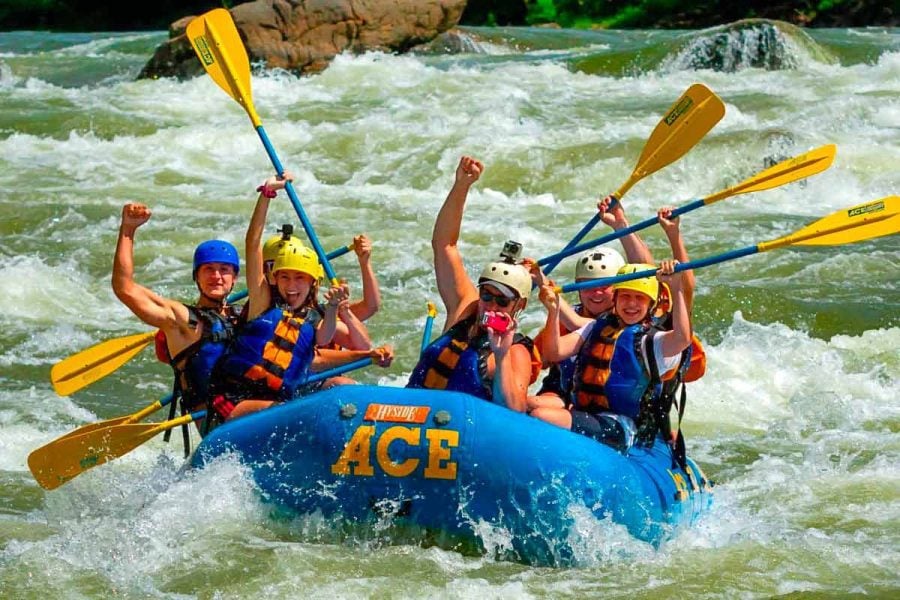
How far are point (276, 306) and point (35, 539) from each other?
1.25 metres

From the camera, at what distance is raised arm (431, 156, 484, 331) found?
5.52 m

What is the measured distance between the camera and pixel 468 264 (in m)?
10.7

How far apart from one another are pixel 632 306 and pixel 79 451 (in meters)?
2.17

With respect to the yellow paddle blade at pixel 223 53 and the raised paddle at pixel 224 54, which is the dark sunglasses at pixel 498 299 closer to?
the raised paddle at pixel 224 54

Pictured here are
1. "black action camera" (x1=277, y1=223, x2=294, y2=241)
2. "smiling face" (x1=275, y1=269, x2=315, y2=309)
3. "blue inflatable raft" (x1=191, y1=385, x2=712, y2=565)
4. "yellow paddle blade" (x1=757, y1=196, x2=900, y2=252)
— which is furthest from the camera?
"yellow paddle blade" (x1=757, y1=196, x2=900, y2=252)

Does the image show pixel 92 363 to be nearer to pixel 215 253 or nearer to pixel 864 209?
pixel 215 253

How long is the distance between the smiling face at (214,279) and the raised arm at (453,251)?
0.81 m

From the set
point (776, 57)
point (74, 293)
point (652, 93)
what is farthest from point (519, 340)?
point (776, 57)

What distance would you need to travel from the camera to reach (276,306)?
18.7 ft

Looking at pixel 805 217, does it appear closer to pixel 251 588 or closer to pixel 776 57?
pixel 776 57

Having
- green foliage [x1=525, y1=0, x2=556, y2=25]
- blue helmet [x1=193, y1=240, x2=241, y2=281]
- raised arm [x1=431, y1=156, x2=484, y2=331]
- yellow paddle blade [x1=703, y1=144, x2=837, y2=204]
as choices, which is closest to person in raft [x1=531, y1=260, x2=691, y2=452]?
raised arm [x1=431, y1=156, x2=484, y2=331]

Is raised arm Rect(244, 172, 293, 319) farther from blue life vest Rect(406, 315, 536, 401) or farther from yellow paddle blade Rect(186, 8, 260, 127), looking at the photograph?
yellow paddle blade Rect(186, 8, 260, 127)

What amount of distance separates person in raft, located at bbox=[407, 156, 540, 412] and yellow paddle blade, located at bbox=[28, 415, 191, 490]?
1.12 m

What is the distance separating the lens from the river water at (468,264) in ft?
17.1
